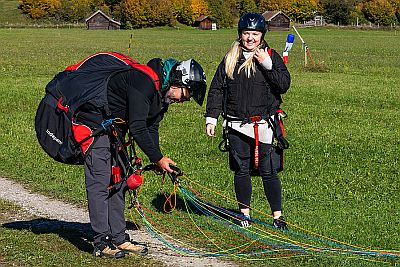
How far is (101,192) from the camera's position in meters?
7.07

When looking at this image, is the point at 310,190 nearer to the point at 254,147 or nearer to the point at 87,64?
the point at 254,147

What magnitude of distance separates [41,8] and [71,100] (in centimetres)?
14341

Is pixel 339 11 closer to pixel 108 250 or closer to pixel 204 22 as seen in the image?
pixel 204 22

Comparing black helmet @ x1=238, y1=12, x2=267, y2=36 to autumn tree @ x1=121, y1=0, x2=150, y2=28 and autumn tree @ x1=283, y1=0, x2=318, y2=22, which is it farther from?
autumn tree @ x1=283, y1=0, x2=318, y2=22

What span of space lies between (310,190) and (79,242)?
387cm

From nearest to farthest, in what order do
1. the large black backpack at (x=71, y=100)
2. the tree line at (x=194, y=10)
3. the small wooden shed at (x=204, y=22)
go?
the large black backpack at (x=71, y=100)
the tree line at (x=194, y=10)
the small wooden shed at (x=204, y=22)

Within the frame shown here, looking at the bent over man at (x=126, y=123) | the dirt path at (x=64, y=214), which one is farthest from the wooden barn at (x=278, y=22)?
the bent over man at (x=126, y=123)

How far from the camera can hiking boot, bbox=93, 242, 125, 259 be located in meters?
7.18

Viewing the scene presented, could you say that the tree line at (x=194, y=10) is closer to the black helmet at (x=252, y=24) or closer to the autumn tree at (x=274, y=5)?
the autumn tree at (x=274, y=5)

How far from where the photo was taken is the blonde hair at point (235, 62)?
8.19 metres

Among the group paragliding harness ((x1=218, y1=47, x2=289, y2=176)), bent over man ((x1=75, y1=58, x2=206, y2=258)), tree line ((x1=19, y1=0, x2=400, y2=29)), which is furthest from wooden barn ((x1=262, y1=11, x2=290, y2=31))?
bent over man ((x1=75, y1=58, x2=206, y2=258))

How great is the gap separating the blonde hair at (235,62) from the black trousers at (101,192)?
1783 millimetres

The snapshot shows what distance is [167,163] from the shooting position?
265 inches

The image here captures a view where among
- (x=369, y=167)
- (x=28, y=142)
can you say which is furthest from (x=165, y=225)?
(x=28, y=142)
